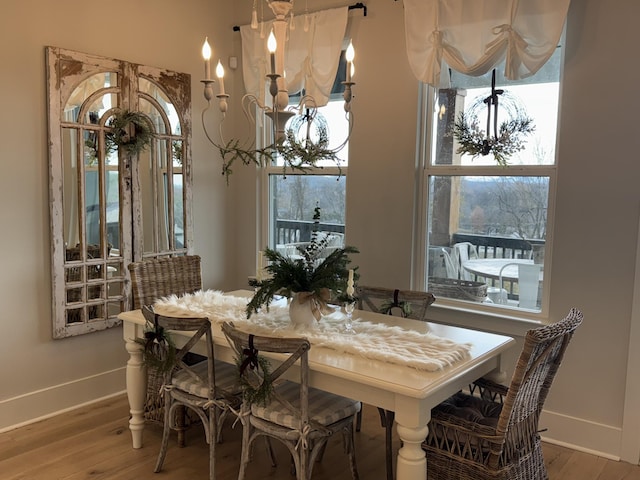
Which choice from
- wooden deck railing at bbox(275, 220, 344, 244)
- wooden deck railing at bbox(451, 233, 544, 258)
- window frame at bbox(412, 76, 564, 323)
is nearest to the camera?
window frame at bbox(412, 76, 564, 323)

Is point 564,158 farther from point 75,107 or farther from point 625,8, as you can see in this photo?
point 75,107

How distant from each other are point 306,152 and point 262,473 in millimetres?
1637

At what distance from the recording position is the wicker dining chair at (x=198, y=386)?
2.47 meters

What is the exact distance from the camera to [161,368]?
2.62m

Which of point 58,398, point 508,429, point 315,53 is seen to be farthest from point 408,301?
point 58,398

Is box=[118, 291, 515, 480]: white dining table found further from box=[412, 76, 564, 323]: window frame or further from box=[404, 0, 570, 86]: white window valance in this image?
box=[404, 0, 570, 86]: white window valance

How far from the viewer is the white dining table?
196 centimetres

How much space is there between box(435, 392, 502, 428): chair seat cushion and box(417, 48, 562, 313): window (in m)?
0.99

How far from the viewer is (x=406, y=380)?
199 centimetres

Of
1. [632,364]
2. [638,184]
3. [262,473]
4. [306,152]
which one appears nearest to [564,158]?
[638,184]

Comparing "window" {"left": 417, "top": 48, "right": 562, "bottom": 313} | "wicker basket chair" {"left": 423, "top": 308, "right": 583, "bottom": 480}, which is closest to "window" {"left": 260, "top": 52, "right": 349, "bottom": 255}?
"window" {"left": 417, "top": 48, "right": 562, "bottom": 313}

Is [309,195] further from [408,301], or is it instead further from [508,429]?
[508,429]

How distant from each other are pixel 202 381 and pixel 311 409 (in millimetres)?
618

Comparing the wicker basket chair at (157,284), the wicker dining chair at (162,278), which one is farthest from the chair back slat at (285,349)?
the wicker dining chair at (162,278)
